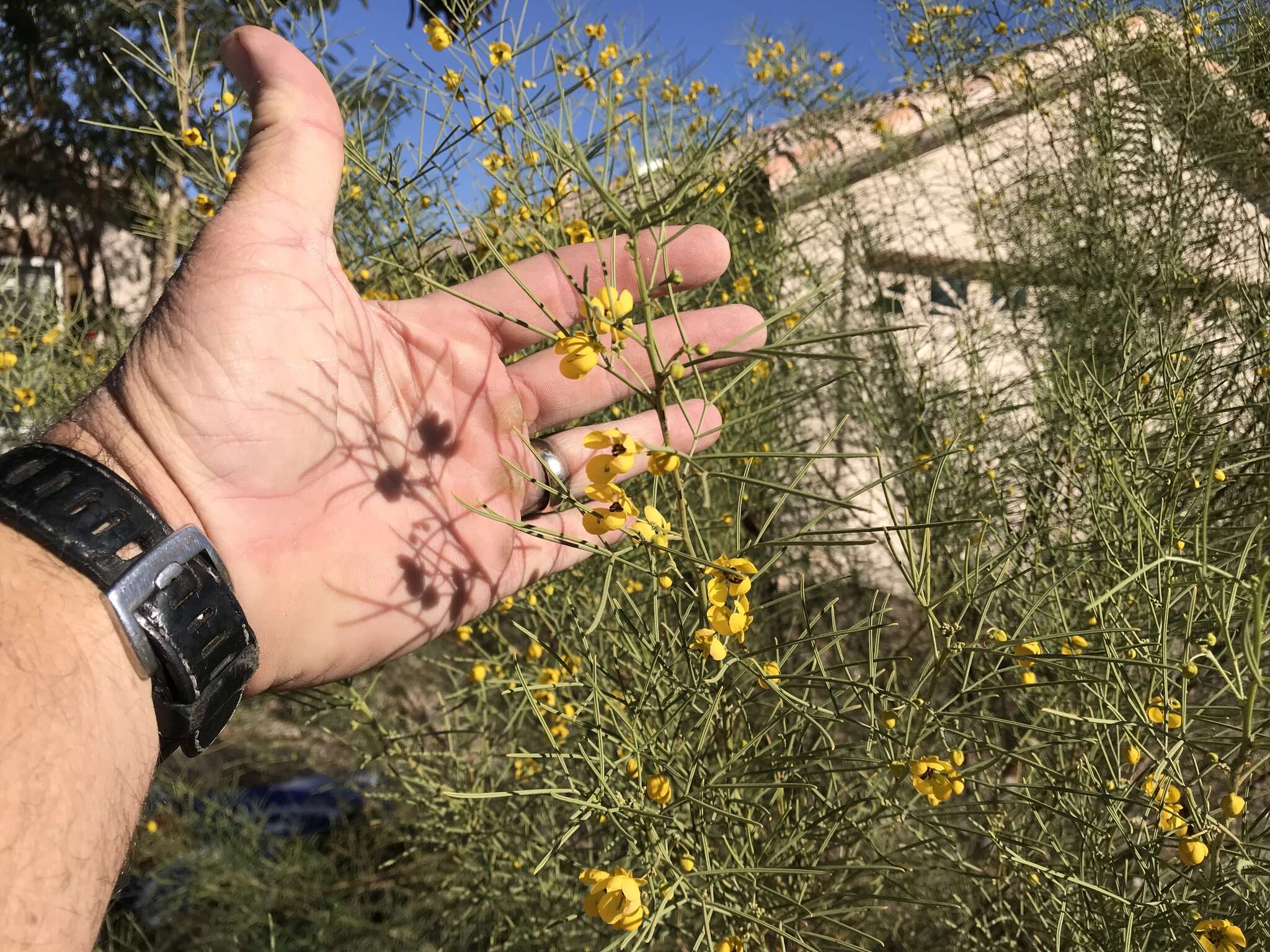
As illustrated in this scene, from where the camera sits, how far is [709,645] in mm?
801

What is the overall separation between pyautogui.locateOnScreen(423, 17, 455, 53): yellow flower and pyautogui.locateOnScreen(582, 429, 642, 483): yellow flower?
2.91 feet

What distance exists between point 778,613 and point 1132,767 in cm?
156

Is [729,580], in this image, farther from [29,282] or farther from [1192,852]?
[29,282]

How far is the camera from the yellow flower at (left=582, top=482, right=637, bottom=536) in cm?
76

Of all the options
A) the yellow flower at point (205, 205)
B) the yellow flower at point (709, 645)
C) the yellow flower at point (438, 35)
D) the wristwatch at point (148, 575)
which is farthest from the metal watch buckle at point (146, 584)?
the yellow flower at point (205, 205)

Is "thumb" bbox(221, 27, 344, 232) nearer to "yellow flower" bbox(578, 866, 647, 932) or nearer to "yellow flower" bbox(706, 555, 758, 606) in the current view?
"yellow flower" bbox(706, 555, 758, 606)

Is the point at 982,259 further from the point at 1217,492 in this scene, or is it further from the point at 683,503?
the point at 683,503

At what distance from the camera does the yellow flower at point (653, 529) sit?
735mm

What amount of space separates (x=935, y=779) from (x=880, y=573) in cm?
222

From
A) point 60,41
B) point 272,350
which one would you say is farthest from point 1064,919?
point 60,41

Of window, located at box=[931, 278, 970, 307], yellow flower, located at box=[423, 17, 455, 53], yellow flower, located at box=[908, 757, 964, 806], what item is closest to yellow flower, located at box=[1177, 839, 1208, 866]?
yellow flower, located at box=[908, 757, 964, 806]

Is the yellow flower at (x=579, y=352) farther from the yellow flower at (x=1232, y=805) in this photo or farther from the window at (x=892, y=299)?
the window at (x=892, y=299)

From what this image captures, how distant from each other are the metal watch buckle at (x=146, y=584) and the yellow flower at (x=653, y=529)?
62 centimetres

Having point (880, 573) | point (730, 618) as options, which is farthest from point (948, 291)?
point (730, 618)
